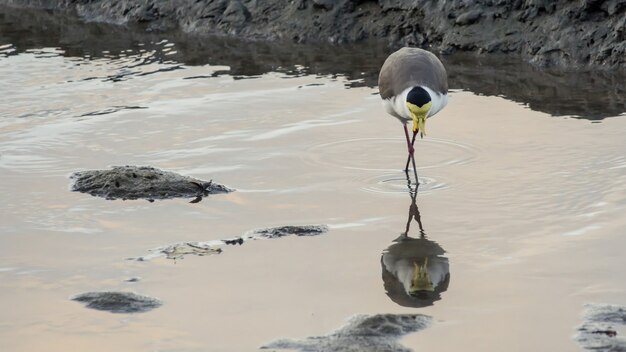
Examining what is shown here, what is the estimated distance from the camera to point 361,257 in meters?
6.93

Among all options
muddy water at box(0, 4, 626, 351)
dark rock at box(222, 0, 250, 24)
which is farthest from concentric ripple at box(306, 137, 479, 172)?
dark rock at box(222, 0, 250, 24)

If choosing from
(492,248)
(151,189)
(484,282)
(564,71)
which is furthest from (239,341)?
(564,71)

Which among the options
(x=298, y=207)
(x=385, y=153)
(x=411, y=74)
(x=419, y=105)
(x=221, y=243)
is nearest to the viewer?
(x=221, y=243)

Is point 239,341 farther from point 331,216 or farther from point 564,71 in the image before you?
point 564,71

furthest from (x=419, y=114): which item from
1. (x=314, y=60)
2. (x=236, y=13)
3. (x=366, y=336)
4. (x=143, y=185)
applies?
(x=236, y=13)

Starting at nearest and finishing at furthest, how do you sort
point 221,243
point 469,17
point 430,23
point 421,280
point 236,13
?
point 421,280
point 221,243
point 469,17
point 430,23
point 236,13

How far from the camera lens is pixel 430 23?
42.4 feet

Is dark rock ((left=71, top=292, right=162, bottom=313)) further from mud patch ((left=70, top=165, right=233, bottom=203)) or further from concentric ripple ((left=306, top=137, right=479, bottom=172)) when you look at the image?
concentric ripple ((left=306, top=137, right=479, bottom=172))

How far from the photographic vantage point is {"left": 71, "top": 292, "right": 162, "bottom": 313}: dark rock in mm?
6141

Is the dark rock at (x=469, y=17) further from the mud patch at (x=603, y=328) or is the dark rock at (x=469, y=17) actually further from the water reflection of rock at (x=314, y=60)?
the mud patch at (x=603, y=328)

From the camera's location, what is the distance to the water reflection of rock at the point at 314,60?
10.6 metres

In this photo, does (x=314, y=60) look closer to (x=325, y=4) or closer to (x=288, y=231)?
(x=325, y=4)

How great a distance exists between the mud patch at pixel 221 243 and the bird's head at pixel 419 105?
1.27 metres

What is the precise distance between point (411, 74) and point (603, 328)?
3.43 metres
